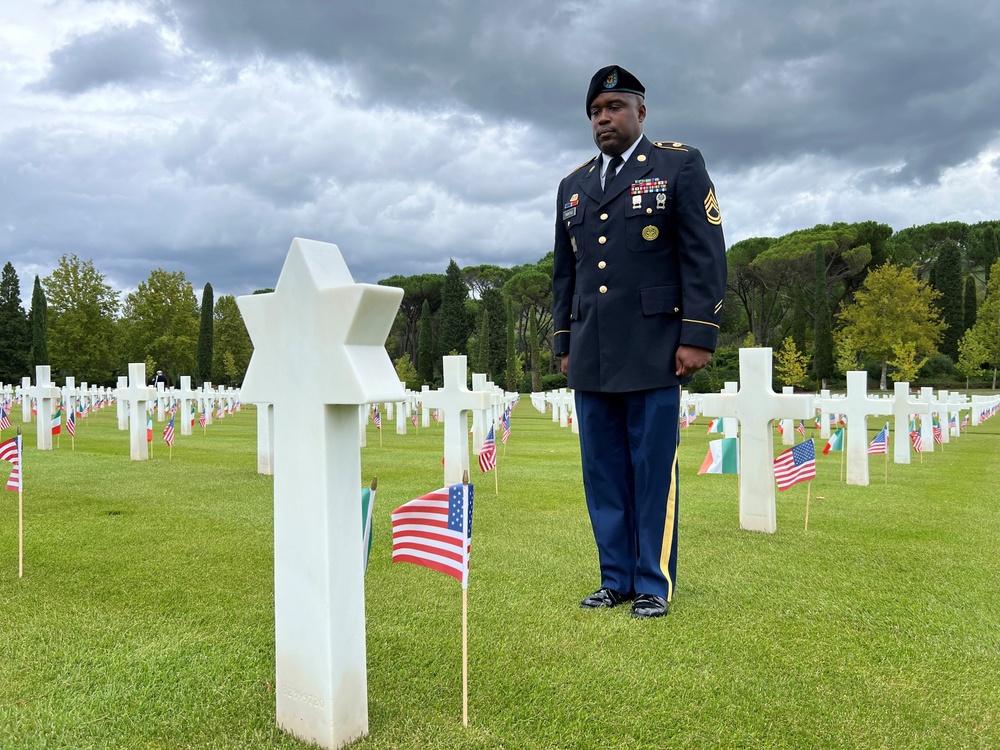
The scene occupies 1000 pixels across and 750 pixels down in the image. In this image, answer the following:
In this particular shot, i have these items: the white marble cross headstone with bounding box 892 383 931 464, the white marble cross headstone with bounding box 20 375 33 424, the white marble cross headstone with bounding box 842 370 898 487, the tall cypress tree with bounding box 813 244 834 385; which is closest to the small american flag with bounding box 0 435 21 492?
the white marble cross headstone with bounding box 842 370 898 487

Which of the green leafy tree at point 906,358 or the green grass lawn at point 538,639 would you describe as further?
the green leafy tree at point 906,358

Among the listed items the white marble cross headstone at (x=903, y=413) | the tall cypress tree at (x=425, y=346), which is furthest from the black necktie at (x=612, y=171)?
the tall cypress tree at (x=425, y=346)

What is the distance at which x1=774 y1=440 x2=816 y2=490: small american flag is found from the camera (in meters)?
5.81

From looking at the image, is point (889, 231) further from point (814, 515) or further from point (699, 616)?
point (699, 616)

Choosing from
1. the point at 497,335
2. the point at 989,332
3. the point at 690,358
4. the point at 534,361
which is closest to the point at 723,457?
the point at 690,358

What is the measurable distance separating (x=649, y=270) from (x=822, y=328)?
46793 millimetres

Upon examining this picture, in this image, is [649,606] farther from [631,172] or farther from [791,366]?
[791,366]

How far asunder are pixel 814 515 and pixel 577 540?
8.48 feet

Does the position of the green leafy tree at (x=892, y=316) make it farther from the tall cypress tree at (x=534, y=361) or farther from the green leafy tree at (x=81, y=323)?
the green leafy tree at (x=81, y=323)

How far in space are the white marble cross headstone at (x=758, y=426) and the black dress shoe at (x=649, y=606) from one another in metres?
2.36

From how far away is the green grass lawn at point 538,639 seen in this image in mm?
2416

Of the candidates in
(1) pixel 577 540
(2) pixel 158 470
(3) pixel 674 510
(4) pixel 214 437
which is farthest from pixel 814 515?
(4) pixel 214 437

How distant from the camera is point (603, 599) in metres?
3.77

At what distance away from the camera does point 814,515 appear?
21.7 feet
